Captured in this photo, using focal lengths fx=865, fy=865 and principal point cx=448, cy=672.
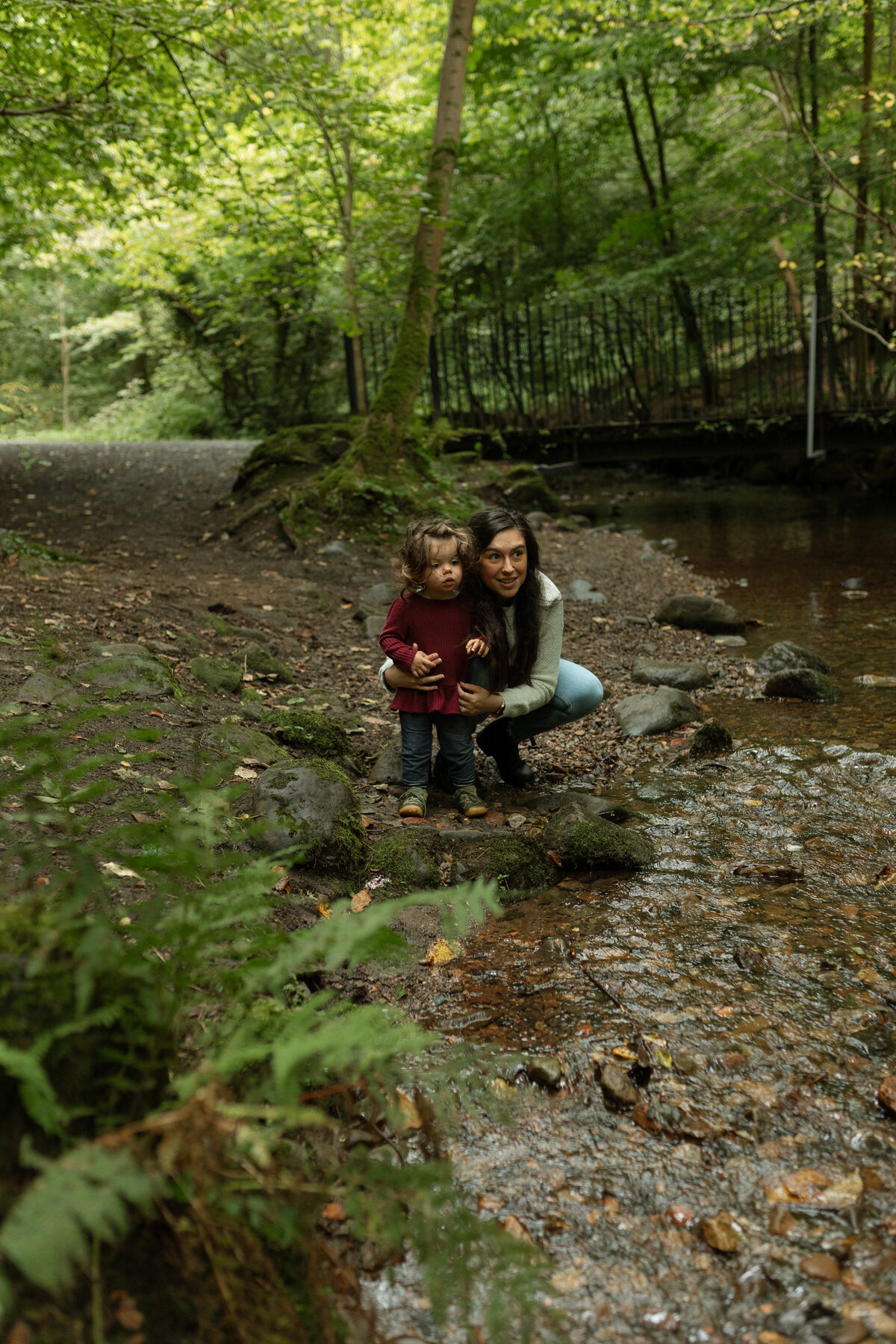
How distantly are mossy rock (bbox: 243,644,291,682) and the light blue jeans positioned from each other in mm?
1408

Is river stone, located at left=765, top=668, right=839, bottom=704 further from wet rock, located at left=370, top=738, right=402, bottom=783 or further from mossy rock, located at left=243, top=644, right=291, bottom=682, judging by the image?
mossy rock, located at left=243, top=644, right=291, bottom=682

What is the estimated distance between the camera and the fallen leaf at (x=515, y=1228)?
1506 mm

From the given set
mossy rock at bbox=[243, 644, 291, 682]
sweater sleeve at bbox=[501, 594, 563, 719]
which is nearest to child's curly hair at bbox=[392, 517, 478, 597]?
sweater sleeve at bbox=[501, 594, 563, 719]

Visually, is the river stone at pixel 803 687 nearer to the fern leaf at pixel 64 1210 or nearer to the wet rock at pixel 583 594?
the wet rock at pixel 583 594

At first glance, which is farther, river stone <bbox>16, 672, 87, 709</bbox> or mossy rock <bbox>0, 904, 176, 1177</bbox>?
river stone <bbox>16, 672, 87, 709</bbox>

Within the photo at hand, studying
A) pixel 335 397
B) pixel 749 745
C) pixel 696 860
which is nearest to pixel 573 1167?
pixel 696 860

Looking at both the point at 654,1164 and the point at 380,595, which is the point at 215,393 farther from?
the point at 654,1164

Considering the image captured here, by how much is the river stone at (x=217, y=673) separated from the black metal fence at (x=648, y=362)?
7367 mm

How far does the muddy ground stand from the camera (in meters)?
1.43

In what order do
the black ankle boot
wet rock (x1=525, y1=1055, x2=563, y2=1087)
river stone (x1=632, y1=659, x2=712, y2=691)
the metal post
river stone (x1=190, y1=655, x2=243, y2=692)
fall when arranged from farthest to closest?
1. the metal post
2. river stone (x1=632, y1=659, x2=712, y2=691)
3. river stone (x1=190, y1=655, x2=243, y2=692)
4. the black ankle boot
5. wet rock (x1=525, y1=1055, x2=563, y2=1087)

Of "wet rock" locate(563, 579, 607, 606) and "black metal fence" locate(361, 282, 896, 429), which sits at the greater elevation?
"black metal fence" locate(361, 282, 896, 429)

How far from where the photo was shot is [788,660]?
4.99 meters

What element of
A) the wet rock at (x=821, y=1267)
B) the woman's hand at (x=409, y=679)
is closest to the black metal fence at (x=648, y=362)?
the woman's hand at (x=409, y=679)

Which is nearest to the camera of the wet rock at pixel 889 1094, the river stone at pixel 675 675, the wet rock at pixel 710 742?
the wet rock at pixel 889 1094
